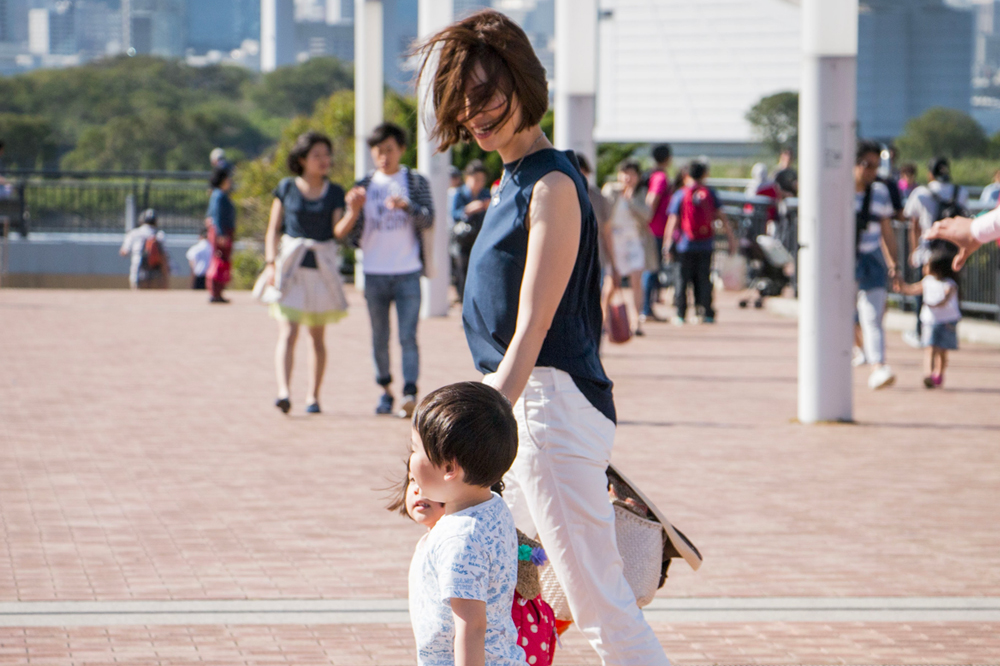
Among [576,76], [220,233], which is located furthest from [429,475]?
[220,233]

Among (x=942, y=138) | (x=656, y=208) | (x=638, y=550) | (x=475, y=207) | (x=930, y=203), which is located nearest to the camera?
(x=638, y=550)

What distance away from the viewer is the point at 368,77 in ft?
60.0

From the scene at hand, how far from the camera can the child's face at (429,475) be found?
2904 millimetres

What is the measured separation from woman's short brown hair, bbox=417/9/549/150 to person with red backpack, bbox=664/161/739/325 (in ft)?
39.6

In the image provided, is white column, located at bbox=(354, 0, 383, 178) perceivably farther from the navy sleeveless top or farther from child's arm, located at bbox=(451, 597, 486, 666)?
child's arm, located at bbox=(451, 597, 486, 666)

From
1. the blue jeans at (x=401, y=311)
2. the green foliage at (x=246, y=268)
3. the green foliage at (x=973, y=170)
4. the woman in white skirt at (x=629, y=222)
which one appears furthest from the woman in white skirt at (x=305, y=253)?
the green foliage at (x=973, y=170)

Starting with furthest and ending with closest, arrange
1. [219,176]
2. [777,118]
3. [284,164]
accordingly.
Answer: [777,118]
[284,164]
[219,176]

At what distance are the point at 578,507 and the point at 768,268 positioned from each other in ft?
50.3

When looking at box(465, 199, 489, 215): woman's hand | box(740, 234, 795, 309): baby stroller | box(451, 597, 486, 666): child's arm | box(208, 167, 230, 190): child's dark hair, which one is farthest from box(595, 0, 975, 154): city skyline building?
box(451, 597, 486, 666): child's arm

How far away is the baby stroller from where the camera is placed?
17891mm

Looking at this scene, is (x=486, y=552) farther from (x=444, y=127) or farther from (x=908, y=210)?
(x=908, y=210)

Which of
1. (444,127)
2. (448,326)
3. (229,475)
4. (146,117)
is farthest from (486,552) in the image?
(146,117)

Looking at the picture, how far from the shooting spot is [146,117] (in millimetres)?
65312

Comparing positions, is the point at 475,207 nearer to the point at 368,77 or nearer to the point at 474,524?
the point at 368,77
